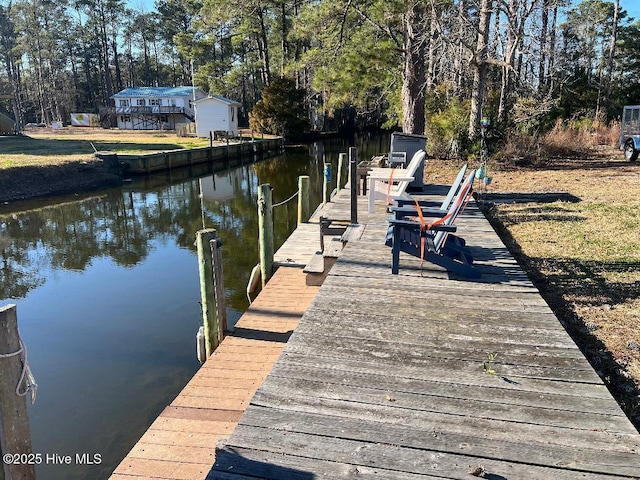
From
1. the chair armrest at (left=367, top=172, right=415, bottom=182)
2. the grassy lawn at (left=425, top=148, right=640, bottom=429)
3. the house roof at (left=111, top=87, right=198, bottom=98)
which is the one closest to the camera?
the grassy lawn at (left=425, top=148, right=640, bottom=429)

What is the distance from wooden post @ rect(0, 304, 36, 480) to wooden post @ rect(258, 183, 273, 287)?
518cm

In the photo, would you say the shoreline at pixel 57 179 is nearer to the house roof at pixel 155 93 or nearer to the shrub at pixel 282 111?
the shrub at pixel 282 111

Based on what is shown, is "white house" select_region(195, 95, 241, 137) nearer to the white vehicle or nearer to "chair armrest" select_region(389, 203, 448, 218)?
the white vehicle

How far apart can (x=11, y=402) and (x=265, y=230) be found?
207 inches

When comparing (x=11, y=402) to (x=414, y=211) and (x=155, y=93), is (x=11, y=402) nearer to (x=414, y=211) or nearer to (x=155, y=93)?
(x=414, y=211)

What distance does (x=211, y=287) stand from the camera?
5.90m

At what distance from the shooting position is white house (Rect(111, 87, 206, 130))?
48.0 metres

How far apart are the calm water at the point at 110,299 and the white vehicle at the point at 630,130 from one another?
1113 cm

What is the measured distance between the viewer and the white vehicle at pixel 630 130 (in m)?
17.7

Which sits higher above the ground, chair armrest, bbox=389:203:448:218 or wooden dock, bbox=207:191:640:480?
chair armrest, bbox=389:203:448:218

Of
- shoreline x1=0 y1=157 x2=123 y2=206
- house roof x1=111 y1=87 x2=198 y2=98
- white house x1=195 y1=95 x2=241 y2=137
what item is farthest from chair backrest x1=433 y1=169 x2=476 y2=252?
house roof x1=111 y1=87 x2=198 y2=98

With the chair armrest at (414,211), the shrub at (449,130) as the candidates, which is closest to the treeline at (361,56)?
the shrub at (449,130)

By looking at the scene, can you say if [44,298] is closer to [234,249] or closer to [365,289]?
[234,249]

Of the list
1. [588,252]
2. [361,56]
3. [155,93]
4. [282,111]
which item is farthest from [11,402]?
[155,93]
